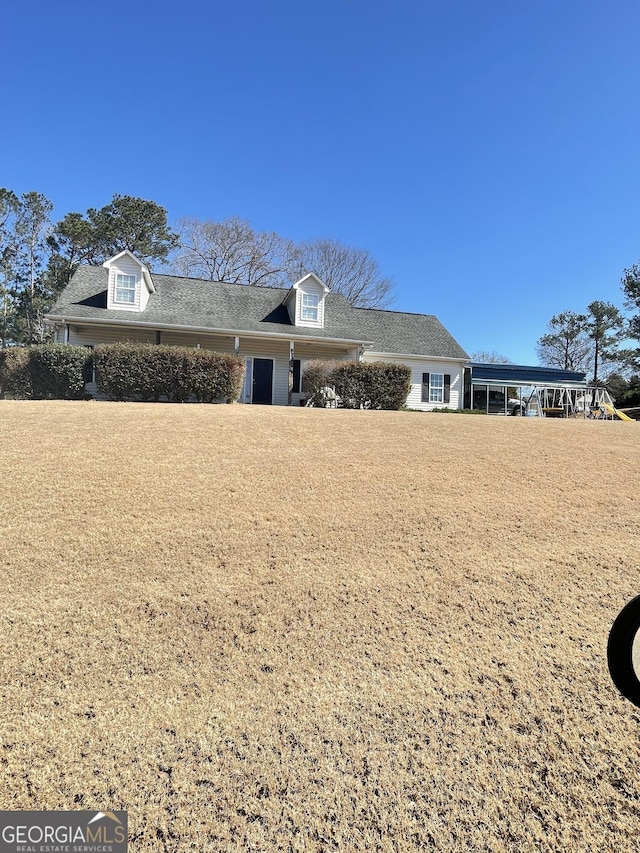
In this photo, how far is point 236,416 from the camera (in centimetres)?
911

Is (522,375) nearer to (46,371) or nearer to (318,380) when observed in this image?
(318,380)

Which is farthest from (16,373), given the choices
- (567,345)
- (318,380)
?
(567,345)

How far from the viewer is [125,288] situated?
17109 millimetres

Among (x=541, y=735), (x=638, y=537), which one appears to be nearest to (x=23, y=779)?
(x=541, y=735)

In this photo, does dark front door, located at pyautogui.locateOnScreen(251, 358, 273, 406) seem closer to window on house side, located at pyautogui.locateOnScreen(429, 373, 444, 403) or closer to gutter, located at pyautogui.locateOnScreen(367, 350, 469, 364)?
gutter, located at pyautogui.locateOnScreen(367, 350, 469, 364)

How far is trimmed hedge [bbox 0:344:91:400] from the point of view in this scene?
41.9 ft

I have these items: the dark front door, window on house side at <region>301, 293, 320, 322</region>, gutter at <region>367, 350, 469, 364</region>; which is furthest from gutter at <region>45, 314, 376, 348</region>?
window on house side at <region>301, 293, 320, 322</region>

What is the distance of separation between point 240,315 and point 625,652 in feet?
60.8

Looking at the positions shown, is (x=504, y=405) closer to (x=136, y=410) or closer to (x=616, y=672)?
(x=136, y=410)

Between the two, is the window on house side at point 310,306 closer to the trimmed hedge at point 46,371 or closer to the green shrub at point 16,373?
the trimmed hedge at point 46,371

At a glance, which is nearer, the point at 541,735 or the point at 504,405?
the point at 541,735

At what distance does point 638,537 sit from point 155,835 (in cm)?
486

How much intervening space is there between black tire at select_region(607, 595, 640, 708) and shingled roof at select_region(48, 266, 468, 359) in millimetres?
16572

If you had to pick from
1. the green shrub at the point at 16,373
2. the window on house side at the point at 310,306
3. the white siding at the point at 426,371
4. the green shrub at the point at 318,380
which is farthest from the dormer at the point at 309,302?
the green shrub at the point at 16,373
